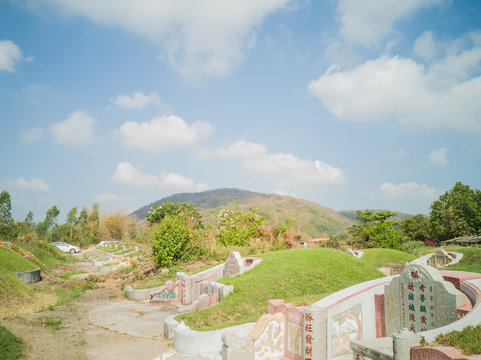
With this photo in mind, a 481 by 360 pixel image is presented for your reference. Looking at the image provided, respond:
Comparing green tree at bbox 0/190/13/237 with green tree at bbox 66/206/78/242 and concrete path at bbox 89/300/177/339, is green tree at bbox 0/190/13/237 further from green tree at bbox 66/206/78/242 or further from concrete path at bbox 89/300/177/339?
concrete path at bbox 89/300/177/339

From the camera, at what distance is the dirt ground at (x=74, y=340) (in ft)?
26.7

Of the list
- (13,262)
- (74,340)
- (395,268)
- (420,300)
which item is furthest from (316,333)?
(13,262)

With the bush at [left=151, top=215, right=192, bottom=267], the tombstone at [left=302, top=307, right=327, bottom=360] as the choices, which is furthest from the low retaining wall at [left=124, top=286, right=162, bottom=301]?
the tombstone at [left=302, top=307, right=327, bottom=360]

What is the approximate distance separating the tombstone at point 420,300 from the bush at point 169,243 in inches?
603

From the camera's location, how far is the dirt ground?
8.14 meters

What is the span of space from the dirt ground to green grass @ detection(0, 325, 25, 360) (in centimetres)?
21

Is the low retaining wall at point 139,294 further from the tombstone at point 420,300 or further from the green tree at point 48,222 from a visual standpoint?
the green tree at point 48,222

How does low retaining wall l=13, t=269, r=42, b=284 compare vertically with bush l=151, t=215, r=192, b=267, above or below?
below

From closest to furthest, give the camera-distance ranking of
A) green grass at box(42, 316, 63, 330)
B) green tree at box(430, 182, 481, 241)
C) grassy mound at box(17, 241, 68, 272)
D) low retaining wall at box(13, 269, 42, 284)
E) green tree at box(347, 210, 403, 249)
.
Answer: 1. green grass at box(42, 316, 63, 330)
2. low retaining wall at box(13, 269, 42, 284)
3. grassy mound at box(17, 241, 68, 272)
4. green tree at box(347, 210, 403, 249)
5. green tree at box(430, 182, 481, 241)

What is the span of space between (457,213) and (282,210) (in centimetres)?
6234

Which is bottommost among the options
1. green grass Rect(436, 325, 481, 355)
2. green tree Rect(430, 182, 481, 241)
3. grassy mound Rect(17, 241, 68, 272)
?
grassy mound Rect(17, 241, 68, 272)

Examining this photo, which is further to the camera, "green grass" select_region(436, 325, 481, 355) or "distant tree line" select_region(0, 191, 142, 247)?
"distant tree line" select_region(0, 191, 142, 247)

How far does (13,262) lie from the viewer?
20266 millimetres

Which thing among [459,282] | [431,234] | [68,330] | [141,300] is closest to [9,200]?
[141,300]
